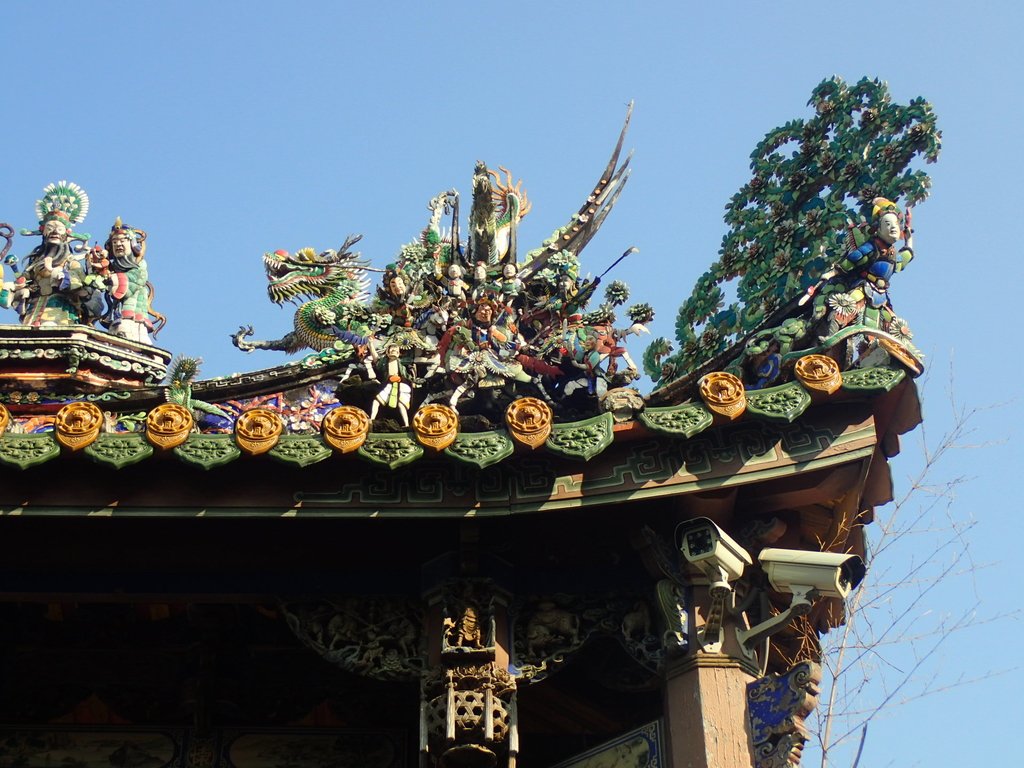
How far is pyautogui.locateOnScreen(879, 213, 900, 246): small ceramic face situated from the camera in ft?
28.2

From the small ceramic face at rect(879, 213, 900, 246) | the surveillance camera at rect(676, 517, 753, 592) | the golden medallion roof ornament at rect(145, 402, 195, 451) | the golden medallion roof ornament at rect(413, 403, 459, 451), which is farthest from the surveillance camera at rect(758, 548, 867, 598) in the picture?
the golden medallion roof ornament at rect(145, 402, 195, 451)

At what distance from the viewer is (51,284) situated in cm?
1079

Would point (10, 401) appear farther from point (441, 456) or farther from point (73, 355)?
point (441, 456)

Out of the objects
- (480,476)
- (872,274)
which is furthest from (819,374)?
(480,476)

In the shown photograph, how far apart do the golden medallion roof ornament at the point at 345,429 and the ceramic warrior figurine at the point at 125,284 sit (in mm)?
3551

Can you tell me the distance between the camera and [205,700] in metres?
9.20

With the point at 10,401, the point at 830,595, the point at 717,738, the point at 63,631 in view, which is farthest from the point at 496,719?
the point at 10,401

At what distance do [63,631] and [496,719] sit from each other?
3178 mm

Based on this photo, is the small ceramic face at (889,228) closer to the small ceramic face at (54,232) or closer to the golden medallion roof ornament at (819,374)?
the golden medallion roof ornament at (819,374)

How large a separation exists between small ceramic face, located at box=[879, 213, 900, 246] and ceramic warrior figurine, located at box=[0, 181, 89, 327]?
5384mm

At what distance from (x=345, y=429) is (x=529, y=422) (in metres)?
0.88

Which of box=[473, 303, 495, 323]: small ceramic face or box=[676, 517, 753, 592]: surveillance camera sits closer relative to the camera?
box=[676, 517, 753, 592]: surveillance camera

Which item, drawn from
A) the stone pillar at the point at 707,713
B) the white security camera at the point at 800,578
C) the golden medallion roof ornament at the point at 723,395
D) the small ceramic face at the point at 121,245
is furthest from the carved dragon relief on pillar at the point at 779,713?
the small ceramic face at the point at 121,245

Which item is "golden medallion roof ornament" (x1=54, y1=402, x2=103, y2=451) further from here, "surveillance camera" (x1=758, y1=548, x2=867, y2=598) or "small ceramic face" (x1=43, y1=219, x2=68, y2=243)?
"small ceramic face" (x1=43, y1=219, x2=68, y2=243)
